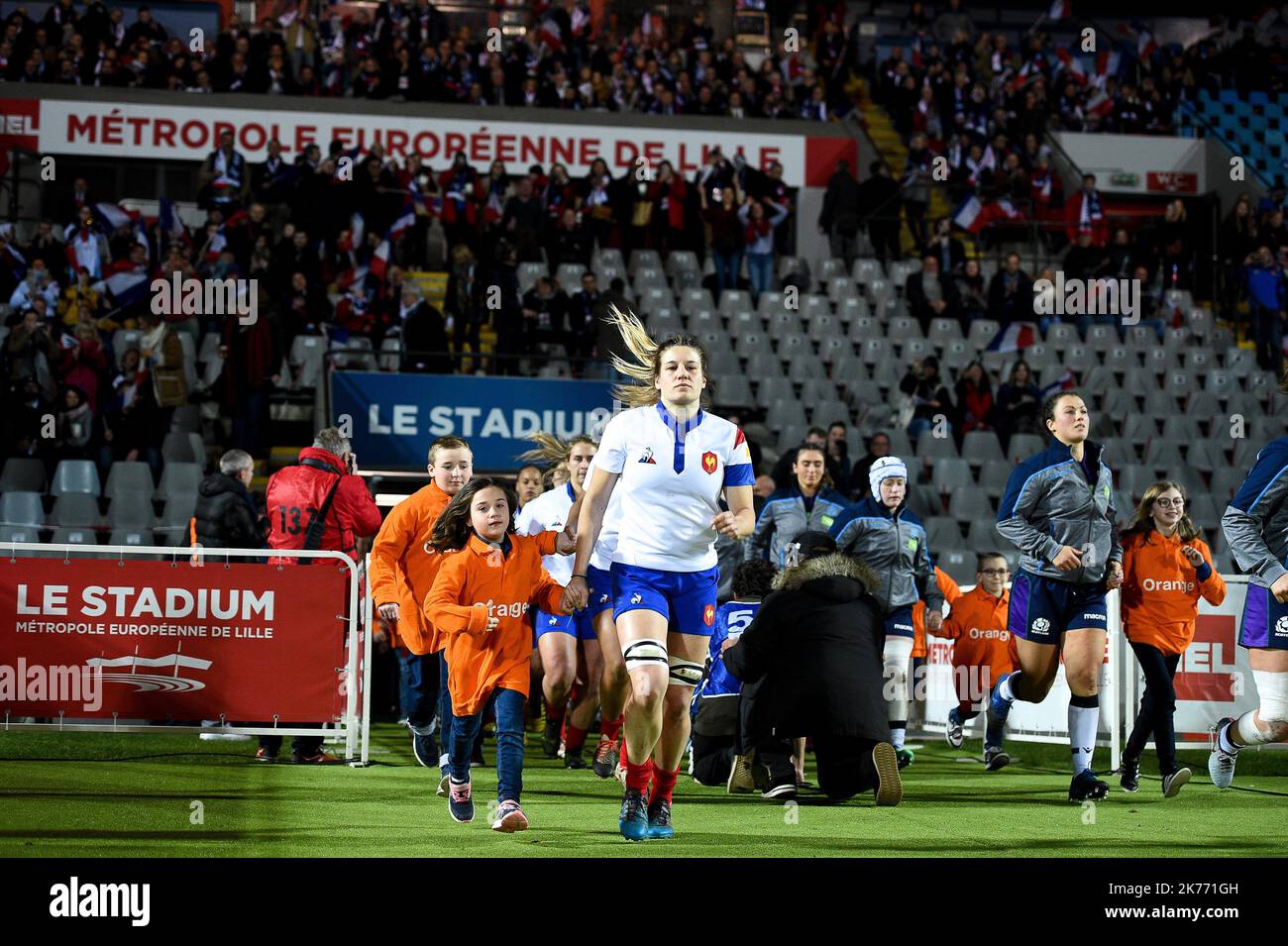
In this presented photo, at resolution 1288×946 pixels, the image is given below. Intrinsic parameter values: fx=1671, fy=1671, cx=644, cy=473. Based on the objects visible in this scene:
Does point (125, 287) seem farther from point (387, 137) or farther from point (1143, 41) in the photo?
point (1143, 41)

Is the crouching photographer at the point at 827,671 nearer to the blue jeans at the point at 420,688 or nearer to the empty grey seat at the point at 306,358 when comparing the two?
the blue jeans at the point at 420,688

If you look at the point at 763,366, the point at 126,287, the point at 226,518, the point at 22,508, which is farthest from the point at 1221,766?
the point at 126,287

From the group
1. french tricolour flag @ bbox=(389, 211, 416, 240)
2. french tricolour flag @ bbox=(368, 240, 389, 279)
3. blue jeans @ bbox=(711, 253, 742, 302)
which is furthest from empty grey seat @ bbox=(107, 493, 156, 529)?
blue jeans @ bbox=(711, 253, 742, 302)

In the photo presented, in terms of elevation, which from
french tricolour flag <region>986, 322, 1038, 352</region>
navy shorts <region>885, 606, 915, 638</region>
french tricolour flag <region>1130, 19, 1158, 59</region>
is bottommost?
navy shorts <region>885, 606, 915, 638</region>

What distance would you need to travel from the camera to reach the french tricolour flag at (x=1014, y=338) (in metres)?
21.9

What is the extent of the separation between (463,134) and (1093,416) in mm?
10381

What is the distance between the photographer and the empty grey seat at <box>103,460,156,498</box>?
668 inches

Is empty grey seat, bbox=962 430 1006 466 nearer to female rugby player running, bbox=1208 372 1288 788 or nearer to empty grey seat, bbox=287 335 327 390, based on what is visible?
empty grey seat, bbox=287 335 327 390

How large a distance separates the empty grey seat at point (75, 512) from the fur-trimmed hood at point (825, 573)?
9.89m

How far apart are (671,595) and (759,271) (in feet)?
51.7

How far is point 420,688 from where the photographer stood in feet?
31.0
